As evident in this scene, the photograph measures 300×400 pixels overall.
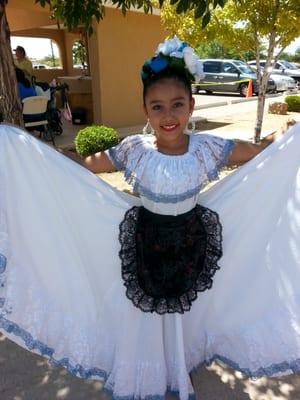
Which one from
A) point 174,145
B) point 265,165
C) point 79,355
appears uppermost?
point 174,145

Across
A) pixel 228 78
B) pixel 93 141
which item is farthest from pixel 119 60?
pixel 228 78

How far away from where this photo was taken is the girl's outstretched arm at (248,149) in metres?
2.19

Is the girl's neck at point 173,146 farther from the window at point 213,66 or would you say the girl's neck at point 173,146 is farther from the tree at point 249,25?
the window at point 213,66

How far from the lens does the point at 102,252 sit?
2.37 meters

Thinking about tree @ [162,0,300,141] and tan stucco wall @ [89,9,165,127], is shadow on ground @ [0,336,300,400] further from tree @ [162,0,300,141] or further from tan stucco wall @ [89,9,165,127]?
tan stucco wall @ [89,9,165,127]

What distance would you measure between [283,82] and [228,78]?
3183mm

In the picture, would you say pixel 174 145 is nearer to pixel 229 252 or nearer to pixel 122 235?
pixel 122 235

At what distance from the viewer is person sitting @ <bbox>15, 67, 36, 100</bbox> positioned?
8344 mm

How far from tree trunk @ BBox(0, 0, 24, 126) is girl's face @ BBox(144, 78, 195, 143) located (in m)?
2.10

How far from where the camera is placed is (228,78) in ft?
76.6

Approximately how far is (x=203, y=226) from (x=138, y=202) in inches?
15.1

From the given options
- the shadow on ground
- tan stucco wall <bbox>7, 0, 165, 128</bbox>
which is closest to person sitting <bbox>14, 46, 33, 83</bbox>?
tan stucco wall <bbox>7, 0, 165, 128</bbox>

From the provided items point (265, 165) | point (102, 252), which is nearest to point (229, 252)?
point (265, 165)

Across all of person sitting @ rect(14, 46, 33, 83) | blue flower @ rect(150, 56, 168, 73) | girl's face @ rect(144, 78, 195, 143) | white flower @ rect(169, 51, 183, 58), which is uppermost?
white flower @ rect(169, 51, 183, 58)
